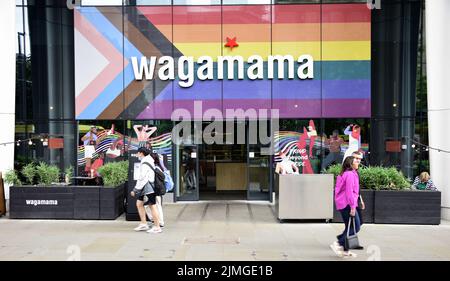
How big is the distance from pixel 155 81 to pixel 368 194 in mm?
7754

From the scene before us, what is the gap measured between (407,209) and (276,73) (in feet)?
20.4

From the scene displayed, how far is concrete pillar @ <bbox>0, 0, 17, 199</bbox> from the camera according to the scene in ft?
40.3

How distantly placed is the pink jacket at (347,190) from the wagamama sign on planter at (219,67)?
7.74 m

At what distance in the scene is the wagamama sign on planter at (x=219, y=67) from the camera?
1458 centimetres

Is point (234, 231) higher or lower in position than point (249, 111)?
lower

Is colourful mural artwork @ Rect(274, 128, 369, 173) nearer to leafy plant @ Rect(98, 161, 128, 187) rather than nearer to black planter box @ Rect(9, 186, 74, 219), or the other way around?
leafy plant @ Rect(98, 161, 128, 187)

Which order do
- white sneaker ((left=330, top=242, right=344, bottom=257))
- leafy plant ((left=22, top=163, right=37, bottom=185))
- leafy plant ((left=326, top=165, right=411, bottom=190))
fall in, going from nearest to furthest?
white sneaker ((left=330, top=242, right=344, bottom=257))
leafy plant ((left=326, top=165, right=411, bottom=190))
leafy plant ((left=22, top=163, right=37, bottom=185))

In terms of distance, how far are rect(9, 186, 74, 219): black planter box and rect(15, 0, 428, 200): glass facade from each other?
4467 millimetres

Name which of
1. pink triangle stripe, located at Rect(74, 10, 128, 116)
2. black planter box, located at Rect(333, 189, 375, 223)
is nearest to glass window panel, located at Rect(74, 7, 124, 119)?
pink triangle stripe, located at Rect(74, 10, 128, 116)

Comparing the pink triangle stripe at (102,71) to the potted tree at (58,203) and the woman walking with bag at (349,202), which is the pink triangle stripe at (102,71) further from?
the woman walking with bag at (349,202)

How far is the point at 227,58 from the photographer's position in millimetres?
14617
